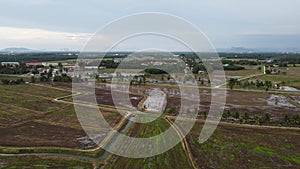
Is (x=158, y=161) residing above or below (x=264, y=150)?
above

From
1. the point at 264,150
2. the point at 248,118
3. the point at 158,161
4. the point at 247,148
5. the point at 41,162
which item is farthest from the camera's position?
the point at 248,118

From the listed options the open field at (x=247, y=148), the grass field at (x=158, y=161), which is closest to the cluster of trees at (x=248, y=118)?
the open field at (x=247, y=148)

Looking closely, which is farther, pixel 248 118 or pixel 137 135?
pixel 248 118

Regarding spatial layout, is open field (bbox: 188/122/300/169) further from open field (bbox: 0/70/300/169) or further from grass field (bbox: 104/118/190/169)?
grass field (bbox: 104/118/190/169)

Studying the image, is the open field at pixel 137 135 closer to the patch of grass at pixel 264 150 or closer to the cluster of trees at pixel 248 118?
the patch of grass at pixel 264 150

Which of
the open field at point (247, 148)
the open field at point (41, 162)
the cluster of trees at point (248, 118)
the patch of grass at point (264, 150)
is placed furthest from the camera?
the cluster of trees at point (248, 118)

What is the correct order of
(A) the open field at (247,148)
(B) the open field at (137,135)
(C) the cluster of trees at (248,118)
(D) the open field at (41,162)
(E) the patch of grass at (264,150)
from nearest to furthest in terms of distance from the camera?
(D) the open field at (41,162) → (B) the open field at (137,135) → (A) the open field at (247,148) → (E) the patch of grass at (264,150) → (C) the cluster of trees at (248,118)

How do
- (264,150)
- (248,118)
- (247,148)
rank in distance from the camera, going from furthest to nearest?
(248,118) → (247,148) → (264,150)

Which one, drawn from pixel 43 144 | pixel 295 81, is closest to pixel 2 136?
pixel 43 144

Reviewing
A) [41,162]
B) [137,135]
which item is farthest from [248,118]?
[41,162]

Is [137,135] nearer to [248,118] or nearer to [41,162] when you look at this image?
[41,162]

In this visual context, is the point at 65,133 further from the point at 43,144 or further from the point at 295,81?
the point at 295,81
